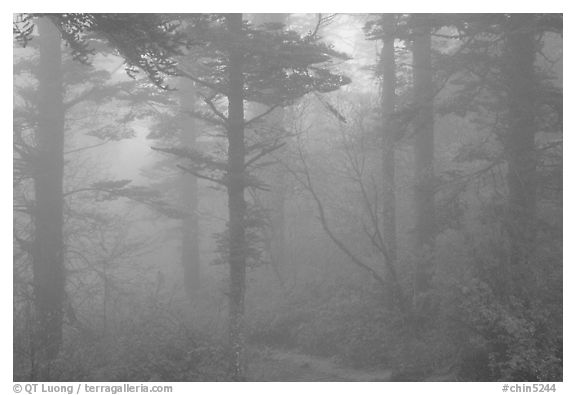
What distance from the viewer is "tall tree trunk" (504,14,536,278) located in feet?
34.5

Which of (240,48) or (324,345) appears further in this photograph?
(324,345)

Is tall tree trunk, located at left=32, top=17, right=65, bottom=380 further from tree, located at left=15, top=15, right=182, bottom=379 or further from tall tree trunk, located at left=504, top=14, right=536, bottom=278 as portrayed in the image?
tall tree trunk, located at left=504, top=14, right=536, bottom=278

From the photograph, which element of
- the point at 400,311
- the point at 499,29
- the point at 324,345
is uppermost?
the point at 499,29

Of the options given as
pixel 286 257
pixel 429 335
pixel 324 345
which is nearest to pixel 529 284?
pixel 429 335

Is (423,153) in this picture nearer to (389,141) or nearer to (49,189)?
(389,141)

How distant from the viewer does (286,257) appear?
1928cm

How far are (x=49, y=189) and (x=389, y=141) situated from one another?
28.9ft

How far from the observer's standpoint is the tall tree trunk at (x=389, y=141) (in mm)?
12531

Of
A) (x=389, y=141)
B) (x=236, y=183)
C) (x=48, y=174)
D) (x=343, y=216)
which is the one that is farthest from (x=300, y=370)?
(x=48, y=174)

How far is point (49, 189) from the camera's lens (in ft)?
39.2

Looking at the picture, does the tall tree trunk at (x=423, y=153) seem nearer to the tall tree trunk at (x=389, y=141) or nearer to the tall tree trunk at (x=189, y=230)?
the tall tree trunk at (x=389, y=141)

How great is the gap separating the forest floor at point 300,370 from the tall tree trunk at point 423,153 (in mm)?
2692

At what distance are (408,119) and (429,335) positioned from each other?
199 inches
